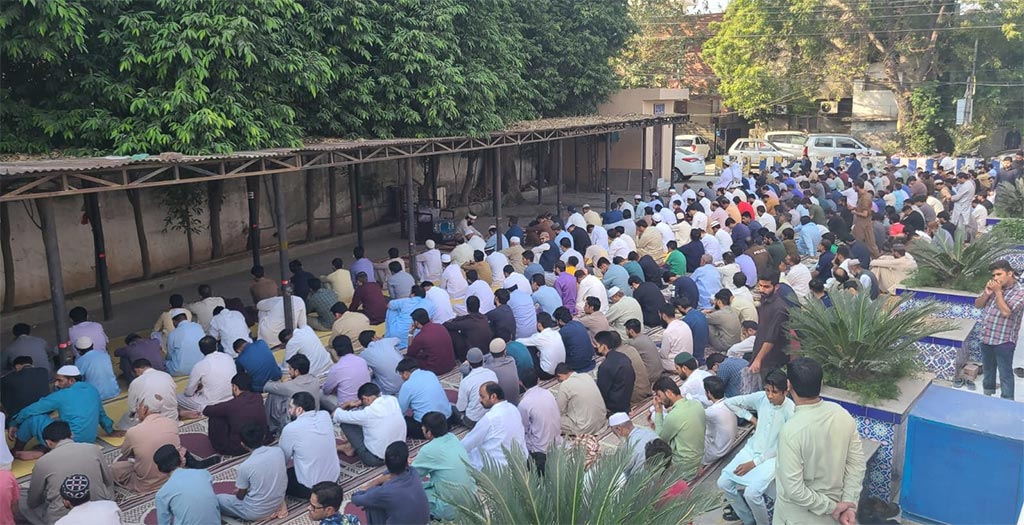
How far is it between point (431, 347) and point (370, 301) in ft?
8.23

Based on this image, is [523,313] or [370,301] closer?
[523,313]

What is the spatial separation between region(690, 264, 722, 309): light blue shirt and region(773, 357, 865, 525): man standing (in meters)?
6.77

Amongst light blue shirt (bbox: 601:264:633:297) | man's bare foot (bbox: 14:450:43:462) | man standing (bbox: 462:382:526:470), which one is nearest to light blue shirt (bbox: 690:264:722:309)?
light blue shirt (bbox: 601:264:633:297)

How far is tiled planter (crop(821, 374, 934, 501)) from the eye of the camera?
240 inches

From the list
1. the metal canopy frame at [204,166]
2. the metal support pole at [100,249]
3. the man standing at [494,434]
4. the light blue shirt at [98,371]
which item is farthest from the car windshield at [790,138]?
the light blue shirt at [98,371]

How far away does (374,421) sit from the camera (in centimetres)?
661

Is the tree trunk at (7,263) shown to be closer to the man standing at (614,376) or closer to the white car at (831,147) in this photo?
the man standing at (614,376)

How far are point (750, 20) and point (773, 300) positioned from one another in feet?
90.3

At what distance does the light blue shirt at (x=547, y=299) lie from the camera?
34.1 feet

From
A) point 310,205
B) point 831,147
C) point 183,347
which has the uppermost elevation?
point 831,147

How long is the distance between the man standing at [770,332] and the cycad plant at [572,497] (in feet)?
10.8

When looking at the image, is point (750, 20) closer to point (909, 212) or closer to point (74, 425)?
point (909, 212)

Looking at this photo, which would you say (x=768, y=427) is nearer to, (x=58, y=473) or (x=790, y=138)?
(x=58, y=473)

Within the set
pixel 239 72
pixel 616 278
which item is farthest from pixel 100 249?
pixel 616 278
